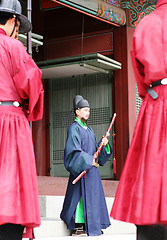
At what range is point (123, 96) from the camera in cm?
871

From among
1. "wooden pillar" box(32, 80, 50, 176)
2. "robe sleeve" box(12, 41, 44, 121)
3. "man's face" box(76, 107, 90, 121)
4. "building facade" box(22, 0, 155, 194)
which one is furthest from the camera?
"wooden pillar" box(32, 80, 50, 176)

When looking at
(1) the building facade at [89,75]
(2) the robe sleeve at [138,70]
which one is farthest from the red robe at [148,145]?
(1) the building facade at [89,75]

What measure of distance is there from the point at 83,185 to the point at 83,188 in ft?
0.12

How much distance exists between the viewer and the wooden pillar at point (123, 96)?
28.3ft

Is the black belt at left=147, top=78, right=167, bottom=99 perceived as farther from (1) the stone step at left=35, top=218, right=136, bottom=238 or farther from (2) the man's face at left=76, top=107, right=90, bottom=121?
(2) the man's face at left=76, top=107, right=90, bottom=121

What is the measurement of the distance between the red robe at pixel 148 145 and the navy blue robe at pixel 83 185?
337 centimetres

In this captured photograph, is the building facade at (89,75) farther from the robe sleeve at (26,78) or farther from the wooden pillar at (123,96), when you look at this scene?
the robe sleeve at (26,78)

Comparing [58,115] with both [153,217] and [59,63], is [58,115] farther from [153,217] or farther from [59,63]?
[153,217]

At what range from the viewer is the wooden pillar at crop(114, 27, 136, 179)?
8617mm

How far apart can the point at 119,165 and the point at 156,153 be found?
6.14 meters

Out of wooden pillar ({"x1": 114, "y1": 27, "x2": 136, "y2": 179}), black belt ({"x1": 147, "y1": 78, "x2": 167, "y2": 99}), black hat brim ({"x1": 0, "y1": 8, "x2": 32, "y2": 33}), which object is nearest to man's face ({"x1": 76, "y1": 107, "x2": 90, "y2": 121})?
wooden pillar ({"x1": 114, "y1": 27, "x2": 136, "y2": 179})

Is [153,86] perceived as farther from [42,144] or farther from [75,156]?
[42,144]

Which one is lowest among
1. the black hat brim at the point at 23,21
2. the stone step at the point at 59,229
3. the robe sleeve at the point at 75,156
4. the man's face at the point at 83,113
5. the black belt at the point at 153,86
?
the stone step at the point at 59,229

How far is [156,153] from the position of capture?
2.53 meters
